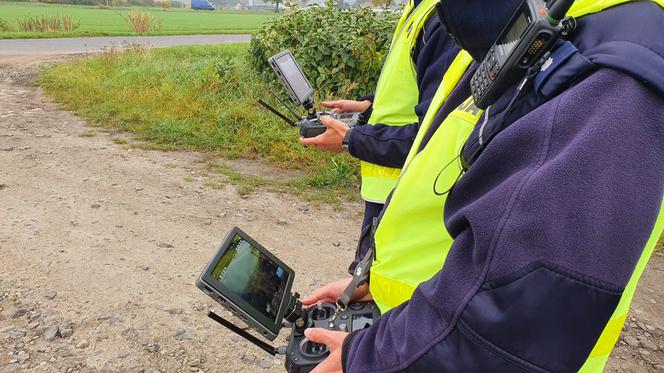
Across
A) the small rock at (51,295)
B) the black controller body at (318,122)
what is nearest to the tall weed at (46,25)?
the small rock at (51,295)

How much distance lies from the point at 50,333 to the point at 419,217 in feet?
8.54

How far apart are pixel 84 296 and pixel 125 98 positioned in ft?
17.1

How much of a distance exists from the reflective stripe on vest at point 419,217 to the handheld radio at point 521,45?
11 cm

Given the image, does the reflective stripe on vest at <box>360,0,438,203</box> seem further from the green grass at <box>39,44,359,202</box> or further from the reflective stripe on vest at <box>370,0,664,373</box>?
the green grass at <box>39,44,359,202</box>

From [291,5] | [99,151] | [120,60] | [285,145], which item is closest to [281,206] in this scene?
[285,145]

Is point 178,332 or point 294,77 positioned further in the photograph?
point 178,332

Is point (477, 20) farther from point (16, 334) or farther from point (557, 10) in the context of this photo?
point (16, 334)

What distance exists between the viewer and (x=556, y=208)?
77 cm

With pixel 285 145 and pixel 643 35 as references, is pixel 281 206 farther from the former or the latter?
pixel 643 35

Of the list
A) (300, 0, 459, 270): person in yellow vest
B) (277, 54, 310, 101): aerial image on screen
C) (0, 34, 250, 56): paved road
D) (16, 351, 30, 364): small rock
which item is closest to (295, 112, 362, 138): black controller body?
(300, 0, 459, 270): person in yellow vest

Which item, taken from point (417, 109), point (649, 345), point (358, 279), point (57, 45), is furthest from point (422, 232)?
point (57, 45)

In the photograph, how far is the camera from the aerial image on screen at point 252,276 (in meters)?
1.46

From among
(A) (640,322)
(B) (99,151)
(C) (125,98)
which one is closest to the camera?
(A) (640,322)

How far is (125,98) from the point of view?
25.6 ft
